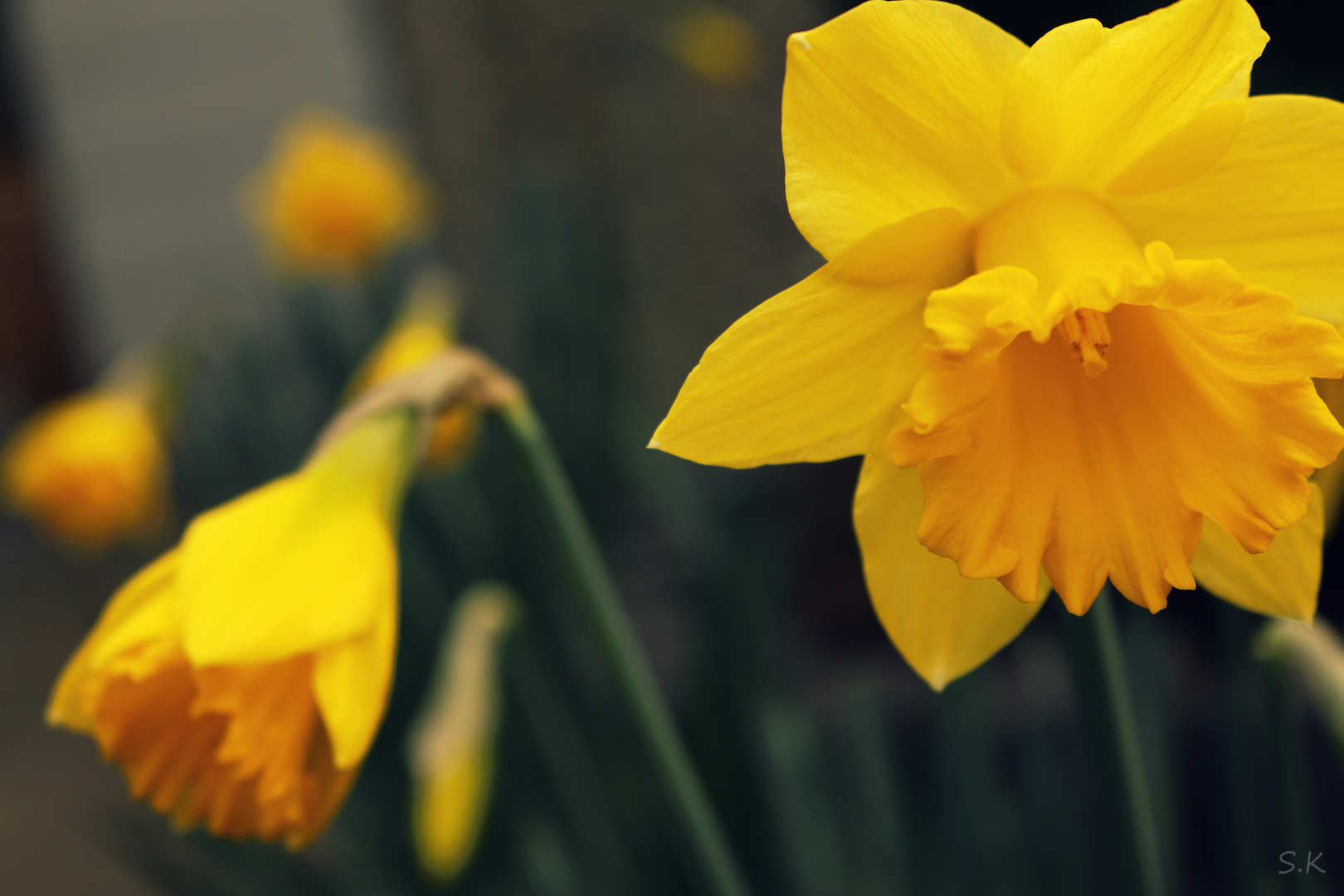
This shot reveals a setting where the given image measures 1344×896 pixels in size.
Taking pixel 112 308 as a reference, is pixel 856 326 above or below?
above

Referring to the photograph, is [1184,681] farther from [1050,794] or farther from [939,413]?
[939,413]

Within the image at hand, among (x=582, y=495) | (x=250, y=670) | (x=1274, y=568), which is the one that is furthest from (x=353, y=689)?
(x=582, y=495)

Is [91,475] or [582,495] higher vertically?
[91,475]

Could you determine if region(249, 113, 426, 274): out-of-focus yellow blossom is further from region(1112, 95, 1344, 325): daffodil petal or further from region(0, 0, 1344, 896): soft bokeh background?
region(1112, 95, 1344, 325): daffodil petal

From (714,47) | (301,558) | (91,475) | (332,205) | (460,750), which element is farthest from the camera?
(714,47)

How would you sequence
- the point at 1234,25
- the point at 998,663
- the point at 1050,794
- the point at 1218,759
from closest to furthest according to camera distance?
the point at 1234,25, the point at 1050,794, the point at 1218,759, the point at 998,663

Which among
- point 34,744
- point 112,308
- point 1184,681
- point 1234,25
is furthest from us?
point 112,308

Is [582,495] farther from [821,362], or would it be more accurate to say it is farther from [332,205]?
[821,362]

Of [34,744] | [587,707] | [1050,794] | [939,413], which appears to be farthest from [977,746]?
[34,744]
